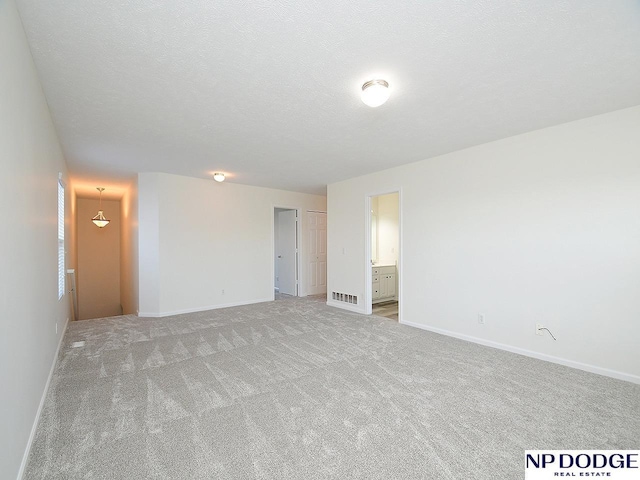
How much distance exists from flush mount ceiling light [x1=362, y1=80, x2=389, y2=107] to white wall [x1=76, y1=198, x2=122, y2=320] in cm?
836

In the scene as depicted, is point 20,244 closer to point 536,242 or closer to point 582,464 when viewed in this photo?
point 582,464

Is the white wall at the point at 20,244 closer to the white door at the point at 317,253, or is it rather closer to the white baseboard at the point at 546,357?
the white baseboard at the point at 546,357

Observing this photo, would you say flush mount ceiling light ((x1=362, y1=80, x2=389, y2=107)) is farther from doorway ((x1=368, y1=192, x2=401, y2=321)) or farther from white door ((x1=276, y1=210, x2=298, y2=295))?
white door ((x1=276, y1=210, x2=298, y2=295))

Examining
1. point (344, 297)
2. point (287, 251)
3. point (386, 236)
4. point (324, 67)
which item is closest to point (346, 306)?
point (344, 297)

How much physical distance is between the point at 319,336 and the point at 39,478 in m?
2.90

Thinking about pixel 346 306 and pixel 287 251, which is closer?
pixel 346 306

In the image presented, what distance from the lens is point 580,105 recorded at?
8.89 ft

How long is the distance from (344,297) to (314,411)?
3649 millimetres

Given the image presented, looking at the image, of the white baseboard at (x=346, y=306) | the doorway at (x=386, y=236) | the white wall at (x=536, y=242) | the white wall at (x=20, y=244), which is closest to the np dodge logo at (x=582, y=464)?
the white wall at (x=536, y=242)

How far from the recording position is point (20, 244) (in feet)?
6.04

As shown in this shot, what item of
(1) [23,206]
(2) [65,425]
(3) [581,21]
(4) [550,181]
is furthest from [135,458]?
(4) [550,181]

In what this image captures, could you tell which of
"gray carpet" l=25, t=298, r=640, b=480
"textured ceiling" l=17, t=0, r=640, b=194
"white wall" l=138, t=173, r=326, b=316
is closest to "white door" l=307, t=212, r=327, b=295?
"white wall" l=138, t=173, r=326, b=316

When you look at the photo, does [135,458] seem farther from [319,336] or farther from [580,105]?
[580,105]

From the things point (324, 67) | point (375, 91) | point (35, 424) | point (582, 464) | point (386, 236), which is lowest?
point (582, 464)
